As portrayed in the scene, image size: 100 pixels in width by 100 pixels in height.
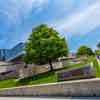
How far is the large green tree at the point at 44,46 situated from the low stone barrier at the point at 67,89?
70.1 ft

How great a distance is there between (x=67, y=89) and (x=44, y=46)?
28.8 m

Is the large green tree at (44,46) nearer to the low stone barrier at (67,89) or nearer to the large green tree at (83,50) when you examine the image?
the low stone barrier at (67,89)

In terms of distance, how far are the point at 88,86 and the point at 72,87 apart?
1.67m

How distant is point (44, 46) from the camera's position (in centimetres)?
4478

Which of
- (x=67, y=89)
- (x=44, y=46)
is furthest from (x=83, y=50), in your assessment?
(x=67, y=89)

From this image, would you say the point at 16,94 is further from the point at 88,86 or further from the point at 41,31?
the point at 41,31

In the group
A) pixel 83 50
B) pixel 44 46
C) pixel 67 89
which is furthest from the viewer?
pixel 83 50

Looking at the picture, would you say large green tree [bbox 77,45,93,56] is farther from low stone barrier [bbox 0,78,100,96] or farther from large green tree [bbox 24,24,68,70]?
low stone barrier [bbox 0,78,100,96]

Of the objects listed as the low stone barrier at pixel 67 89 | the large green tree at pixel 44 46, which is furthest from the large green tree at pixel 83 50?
the low stone barrier at pixel 67 89

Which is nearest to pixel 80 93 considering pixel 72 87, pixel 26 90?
pixel 72 87

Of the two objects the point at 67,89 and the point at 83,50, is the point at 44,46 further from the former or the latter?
the point at 83,50

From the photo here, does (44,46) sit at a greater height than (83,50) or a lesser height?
lesser

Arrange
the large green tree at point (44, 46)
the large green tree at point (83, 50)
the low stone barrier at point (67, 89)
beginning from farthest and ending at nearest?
the large green tree at point (83, 50), the large green tree at point (44, 46), the low stone barrier at point (67, 89)

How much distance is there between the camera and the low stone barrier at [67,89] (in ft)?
45.5
